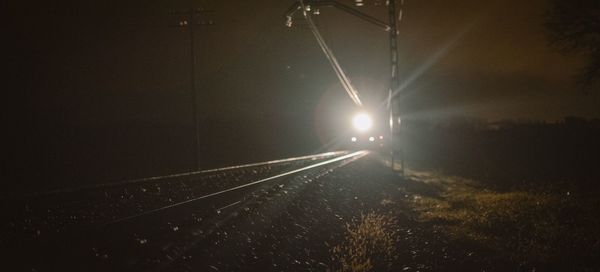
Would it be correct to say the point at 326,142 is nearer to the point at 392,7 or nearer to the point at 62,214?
the point at 392,7

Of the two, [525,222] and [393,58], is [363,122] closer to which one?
[393,58]

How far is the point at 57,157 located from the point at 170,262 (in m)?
31.4

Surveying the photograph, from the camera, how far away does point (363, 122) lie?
5353 cm

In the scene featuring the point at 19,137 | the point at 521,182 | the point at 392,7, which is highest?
the point at 392,7

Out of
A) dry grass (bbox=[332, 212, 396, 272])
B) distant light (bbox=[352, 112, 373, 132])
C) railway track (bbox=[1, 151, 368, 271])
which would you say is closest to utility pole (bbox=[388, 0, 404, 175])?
railway track (bbox=[1, 151, 368, 271])

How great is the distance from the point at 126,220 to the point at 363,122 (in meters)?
45.5

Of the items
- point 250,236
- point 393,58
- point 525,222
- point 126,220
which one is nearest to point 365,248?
point 250,236

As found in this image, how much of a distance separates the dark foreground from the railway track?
0.02 meters

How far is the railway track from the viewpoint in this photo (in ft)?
22.3

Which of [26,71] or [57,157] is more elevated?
[26,71]

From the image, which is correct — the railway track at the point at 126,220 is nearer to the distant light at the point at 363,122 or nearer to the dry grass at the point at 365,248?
the dry grass at the point at 365,248

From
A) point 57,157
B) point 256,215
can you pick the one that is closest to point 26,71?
point 57,157

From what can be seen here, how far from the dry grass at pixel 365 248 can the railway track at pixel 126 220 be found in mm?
2360

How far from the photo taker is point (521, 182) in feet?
60.5
